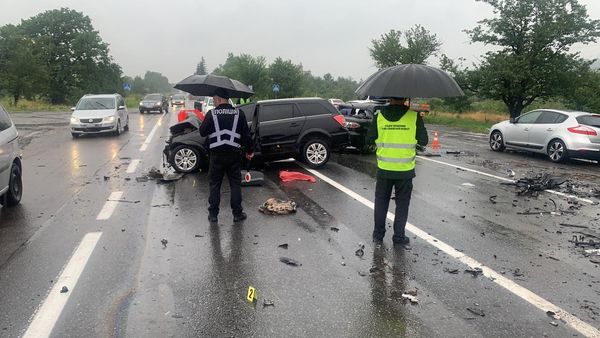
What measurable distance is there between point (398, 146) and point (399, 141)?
0.06 m

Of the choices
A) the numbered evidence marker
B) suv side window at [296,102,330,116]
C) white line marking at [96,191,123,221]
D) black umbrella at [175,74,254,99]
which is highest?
black umbrella at [175,74,254,99]

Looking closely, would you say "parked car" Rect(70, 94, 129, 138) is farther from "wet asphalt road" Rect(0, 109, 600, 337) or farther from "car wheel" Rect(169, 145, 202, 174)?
"wet asphalt road" Rect(0, 109, 600, 337)

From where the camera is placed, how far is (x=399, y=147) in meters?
5.64

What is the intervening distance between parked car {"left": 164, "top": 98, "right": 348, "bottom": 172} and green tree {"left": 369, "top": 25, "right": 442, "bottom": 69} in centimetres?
2878

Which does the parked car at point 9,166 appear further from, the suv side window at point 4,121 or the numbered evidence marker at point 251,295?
the numbered evidence marker at point 251,295

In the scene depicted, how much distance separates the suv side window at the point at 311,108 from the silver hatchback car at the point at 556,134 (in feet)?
22.9

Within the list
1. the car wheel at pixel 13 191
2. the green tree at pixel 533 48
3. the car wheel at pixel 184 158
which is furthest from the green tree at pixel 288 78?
the car wheel at pixel 13 191

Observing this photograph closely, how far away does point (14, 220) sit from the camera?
6.68 meters

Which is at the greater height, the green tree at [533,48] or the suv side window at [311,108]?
the green tree at [533,48]

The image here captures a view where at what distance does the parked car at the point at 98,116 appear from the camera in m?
18.6

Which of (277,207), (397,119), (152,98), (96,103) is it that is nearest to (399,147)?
(397,119)

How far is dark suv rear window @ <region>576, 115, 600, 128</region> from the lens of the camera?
12.9m

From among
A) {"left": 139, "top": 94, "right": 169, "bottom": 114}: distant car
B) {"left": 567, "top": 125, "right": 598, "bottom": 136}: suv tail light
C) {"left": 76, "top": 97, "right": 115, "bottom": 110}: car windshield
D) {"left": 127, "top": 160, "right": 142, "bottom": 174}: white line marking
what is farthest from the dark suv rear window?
{"left": 139, "top": 94, "right": 169, "bottom": 114}: distant car

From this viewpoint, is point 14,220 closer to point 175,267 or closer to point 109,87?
point 175,267
